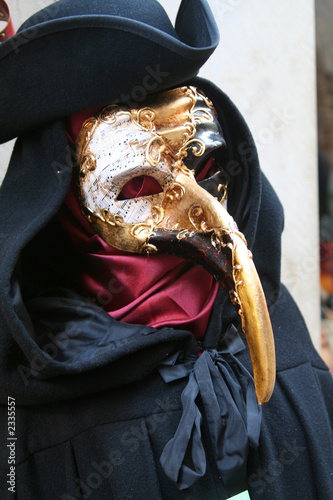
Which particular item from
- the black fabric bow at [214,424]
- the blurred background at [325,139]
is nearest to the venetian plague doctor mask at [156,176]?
the black fabric bow at [214,424]

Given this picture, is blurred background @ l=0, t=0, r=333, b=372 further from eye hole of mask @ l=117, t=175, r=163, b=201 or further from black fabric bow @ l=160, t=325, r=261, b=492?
black fabric bow @ l=160, t=325, r=261, b=492

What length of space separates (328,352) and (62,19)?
65.3 inches

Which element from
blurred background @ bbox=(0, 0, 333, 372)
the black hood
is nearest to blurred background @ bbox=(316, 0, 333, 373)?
blurred background @ bbox=(0, 0, 333, 372)

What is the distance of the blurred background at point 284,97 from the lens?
161cm

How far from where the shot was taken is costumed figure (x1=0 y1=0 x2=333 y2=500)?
940mm

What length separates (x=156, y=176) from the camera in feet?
3.36

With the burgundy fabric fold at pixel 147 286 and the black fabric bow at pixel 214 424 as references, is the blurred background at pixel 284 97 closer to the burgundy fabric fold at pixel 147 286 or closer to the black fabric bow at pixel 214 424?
the burgundy fabric fold at pixel 147 286

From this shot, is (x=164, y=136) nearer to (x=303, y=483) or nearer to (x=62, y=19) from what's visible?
(x=62, y=19)

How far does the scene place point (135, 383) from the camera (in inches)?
40.3

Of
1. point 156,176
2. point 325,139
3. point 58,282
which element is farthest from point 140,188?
point 325,139

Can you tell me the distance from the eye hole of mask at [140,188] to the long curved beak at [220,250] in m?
0.05

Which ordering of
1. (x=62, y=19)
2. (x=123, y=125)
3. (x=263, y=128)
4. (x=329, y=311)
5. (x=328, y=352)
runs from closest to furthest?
(x=62, y=19) → (x=123, y=125) → (x=263, y=128) → (x=328, y=352) → (x=329, y=311)

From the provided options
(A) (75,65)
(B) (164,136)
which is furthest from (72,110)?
(B) (164,136)

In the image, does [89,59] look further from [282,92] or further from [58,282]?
[282,92]
